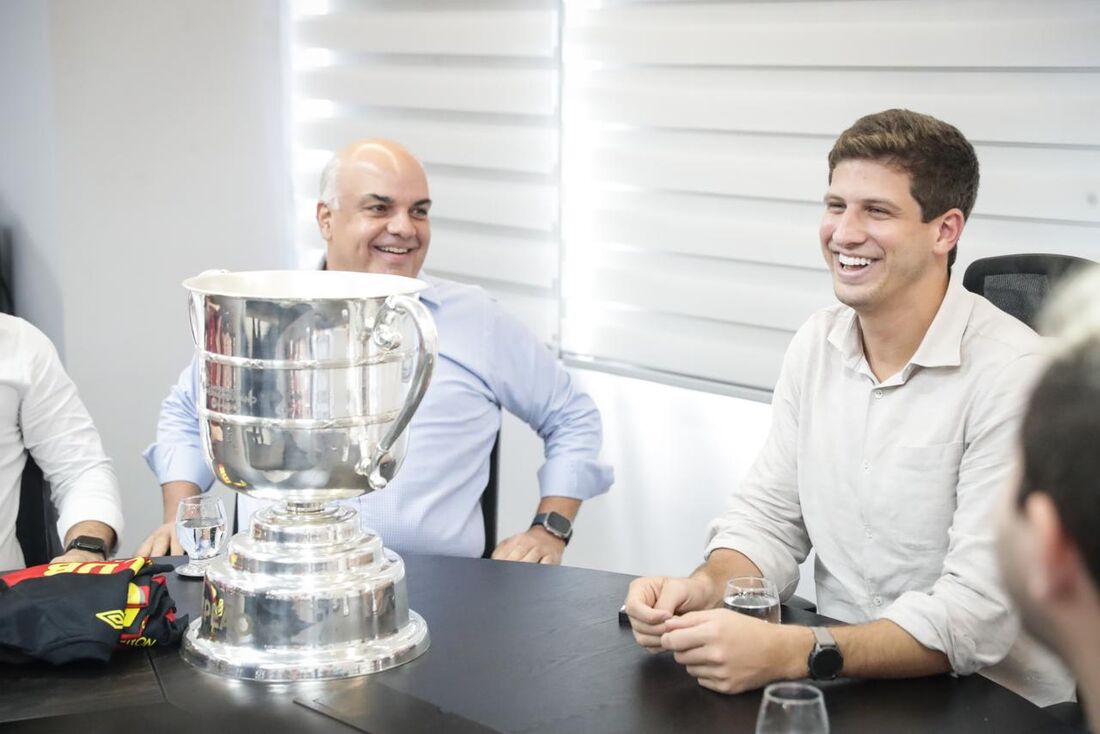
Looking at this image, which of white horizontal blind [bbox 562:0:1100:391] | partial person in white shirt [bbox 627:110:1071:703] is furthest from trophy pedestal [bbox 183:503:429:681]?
white horizontal blind [bbox 562:0:1100:391]

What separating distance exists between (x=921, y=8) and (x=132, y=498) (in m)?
2.99

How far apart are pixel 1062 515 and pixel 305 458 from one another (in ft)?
3.83

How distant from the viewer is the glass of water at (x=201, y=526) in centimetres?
225

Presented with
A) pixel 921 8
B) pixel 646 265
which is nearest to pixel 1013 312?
pixel 921 8

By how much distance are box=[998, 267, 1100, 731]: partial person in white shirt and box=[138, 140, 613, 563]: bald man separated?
80.5 inches

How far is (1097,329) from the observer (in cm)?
100

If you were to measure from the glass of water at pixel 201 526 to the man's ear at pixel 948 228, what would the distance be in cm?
131

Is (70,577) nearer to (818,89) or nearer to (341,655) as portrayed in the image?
(341,655)

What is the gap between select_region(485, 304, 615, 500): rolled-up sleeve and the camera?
126 inches

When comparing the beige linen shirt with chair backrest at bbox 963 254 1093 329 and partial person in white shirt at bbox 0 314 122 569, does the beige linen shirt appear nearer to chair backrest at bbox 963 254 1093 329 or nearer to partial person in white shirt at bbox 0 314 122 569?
chair backrest at bbox 963 254 1093 329

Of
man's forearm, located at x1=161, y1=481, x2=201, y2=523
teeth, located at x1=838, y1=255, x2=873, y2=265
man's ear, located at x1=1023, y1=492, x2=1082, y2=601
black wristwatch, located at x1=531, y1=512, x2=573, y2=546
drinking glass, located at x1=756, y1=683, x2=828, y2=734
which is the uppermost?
teeth, located at x1=838, y1=255, x2=873, y2=265

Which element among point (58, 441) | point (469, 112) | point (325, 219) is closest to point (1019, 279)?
point (325, 219)

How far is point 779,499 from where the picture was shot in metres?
2.55

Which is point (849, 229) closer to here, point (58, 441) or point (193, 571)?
point (193, 571)
